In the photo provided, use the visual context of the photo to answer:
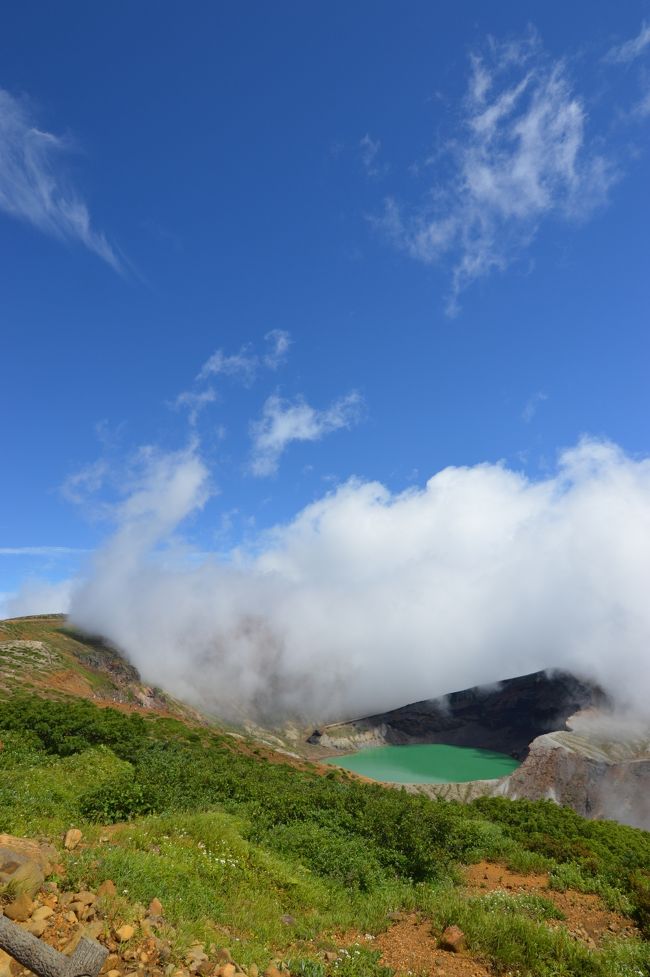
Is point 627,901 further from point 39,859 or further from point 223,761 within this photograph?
point 223,761

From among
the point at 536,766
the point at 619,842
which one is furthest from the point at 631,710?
the point at 619,842

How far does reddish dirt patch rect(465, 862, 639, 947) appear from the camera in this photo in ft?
41.1

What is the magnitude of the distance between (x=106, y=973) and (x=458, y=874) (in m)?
12.4

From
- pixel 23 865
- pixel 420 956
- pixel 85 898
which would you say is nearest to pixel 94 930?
pixel 85 898

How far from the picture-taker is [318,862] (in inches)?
614

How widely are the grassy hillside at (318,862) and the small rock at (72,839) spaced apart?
0.58ft

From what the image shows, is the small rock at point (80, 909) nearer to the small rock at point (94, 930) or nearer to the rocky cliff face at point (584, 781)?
the small rock at point (94, 930)

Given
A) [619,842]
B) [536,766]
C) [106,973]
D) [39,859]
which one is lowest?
[536,766]

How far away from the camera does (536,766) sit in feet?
381

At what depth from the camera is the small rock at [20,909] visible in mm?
7926

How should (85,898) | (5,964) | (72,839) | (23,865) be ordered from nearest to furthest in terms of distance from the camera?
(5,964) < (85,898) < (23,865) < (72,839)

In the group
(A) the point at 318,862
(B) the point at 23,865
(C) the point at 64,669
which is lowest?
(A) the point at 318,862

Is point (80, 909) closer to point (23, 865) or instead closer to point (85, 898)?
point (85, 898)

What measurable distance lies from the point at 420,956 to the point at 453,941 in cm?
79
